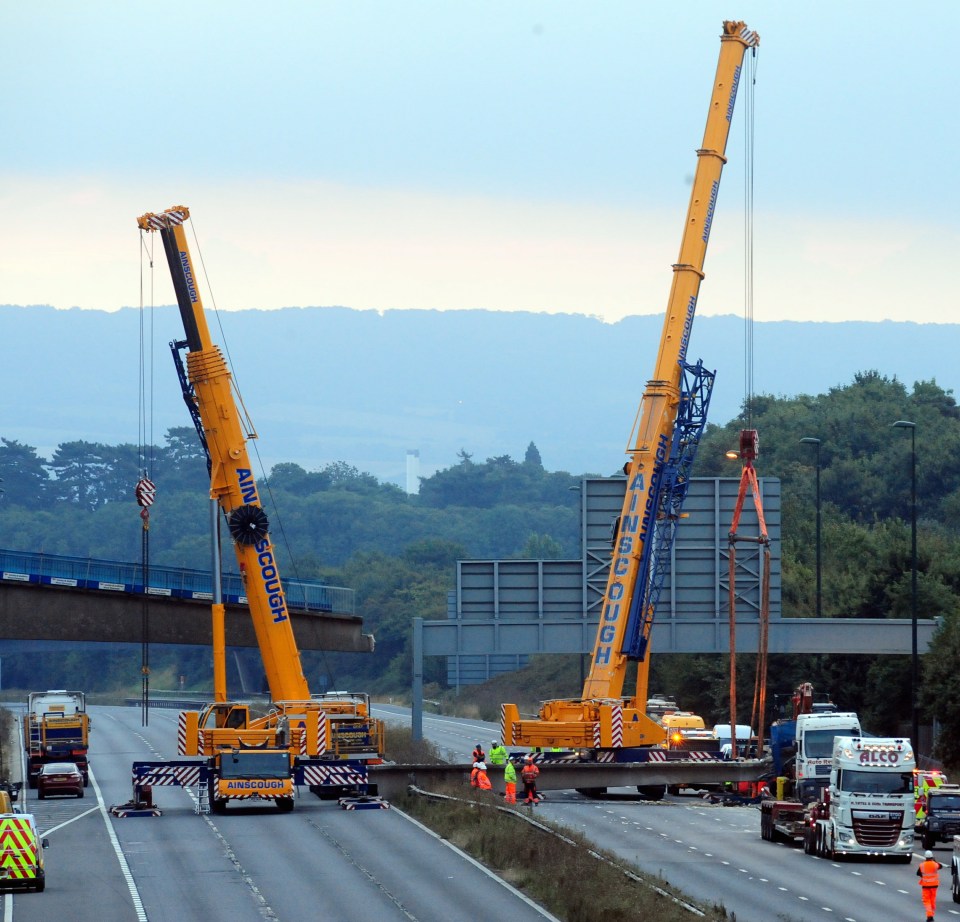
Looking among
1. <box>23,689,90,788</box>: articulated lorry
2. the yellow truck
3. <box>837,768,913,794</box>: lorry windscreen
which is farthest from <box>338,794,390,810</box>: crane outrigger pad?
<box>23,689,90,788</box>: articulated lorry

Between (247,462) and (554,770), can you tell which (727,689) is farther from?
(247,462)

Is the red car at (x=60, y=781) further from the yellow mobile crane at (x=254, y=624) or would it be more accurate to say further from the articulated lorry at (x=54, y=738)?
the articulated lorry at (x=54, y=738)

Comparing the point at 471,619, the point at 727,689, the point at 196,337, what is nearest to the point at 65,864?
the point at 196,337

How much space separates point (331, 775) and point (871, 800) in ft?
55.5

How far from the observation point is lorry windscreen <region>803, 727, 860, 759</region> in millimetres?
52344

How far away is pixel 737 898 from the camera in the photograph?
3641 cm

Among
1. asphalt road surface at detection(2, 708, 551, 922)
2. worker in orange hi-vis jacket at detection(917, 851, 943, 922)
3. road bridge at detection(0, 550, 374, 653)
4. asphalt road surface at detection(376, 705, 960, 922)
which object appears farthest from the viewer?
road bridge at detection(0, 550, 374, 653)

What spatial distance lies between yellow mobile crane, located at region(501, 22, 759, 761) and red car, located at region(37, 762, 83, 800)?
1390 centimetres

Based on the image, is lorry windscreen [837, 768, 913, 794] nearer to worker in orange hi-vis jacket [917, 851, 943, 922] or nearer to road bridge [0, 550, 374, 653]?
worker in orange hi-vis jacket [917, 851, 943, 922]

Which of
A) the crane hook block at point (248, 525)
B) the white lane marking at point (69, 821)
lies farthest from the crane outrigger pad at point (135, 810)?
the crane hook block at point (248, 525)

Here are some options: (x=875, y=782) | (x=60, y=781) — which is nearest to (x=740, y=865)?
(x=875, y=782)

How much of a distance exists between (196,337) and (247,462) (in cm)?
398

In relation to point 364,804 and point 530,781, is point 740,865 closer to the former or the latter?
point 530,781

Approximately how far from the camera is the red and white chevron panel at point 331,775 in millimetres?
53562
